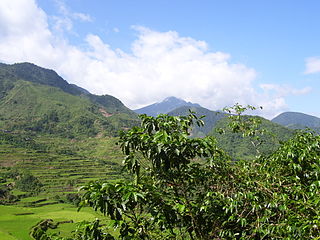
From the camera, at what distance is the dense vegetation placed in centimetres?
320

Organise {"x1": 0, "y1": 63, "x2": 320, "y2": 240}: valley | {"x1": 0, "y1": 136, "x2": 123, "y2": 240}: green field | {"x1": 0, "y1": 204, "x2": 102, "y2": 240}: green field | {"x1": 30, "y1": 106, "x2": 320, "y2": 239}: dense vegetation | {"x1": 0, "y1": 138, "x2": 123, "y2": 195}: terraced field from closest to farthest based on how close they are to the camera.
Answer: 1. {"x1": 30, "y1": 106, "x2": 320, "y2": 239}: dense vegetation
2. {"x1": 0, "y1": 63, "x2": 320, "y2": 240}: valley
3. {"x1": 0, "y1": 204, "x2": 102, "y2": 240}: green field
4. {"x1": 0, "y1": 136, "x2": 123, "y2": 240}: green field
5. {"x1": 0, "y1": 138, "x2": 123, "y2": 195}: terraced field

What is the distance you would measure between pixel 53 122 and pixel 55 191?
368 ft

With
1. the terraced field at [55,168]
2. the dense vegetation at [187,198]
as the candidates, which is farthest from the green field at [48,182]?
the dense vegetation at [187,198]

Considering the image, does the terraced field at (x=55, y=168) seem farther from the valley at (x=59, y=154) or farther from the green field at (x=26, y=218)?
the green field at (x=26, y=218)

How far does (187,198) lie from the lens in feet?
13.9

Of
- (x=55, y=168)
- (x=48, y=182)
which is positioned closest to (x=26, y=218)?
(x=48, y=182)

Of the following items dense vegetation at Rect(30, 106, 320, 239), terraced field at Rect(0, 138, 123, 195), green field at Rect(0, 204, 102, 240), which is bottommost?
green field at Rect(0, 204, 102, 240)

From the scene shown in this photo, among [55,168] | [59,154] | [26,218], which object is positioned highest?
[59,154]

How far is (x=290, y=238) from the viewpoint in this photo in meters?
3.12

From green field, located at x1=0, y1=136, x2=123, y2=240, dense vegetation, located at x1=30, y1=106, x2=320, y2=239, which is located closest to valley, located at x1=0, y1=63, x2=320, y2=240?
green field, located at x1=0, y1=136, x2=123, y2=240

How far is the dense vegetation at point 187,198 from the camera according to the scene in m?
3.20

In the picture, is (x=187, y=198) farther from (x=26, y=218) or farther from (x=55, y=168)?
(x=55, y=168)

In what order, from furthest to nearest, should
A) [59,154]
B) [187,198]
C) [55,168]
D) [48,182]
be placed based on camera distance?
[59,154], [55,168], [48,182], [187,198]

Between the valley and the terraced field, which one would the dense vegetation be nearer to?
the valley
